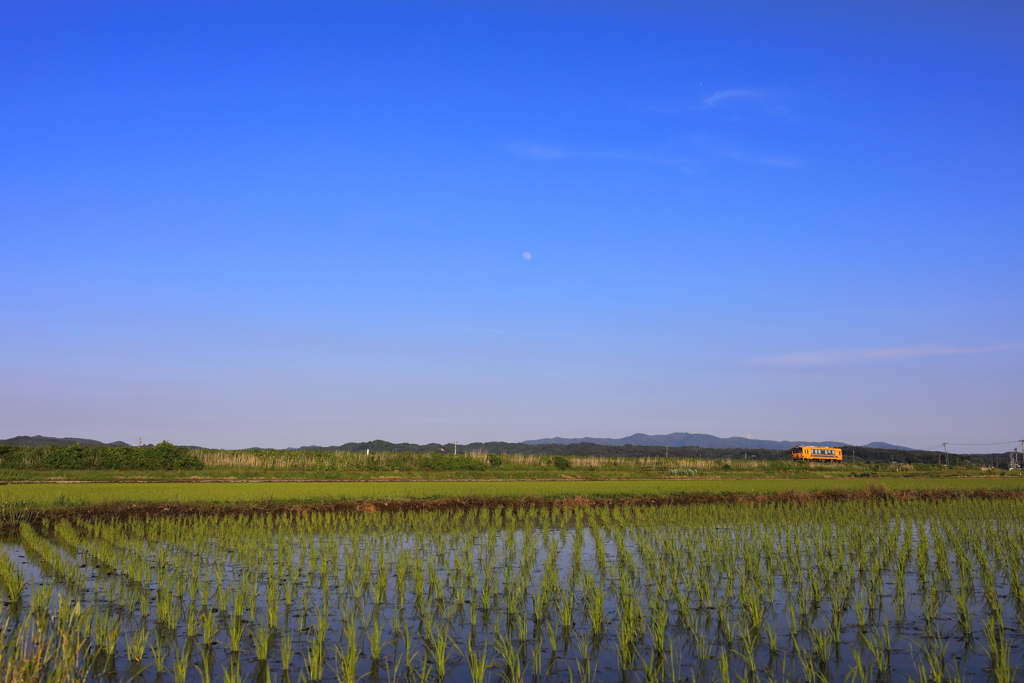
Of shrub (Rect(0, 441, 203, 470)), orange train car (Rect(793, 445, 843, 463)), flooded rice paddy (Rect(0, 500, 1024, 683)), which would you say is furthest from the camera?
orange train car (Rect(793, 445, 843, 463))

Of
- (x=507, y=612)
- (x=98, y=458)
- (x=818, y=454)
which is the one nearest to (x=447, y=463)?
(x=98, y=458)

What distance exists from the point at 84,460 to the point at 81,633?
34642mm

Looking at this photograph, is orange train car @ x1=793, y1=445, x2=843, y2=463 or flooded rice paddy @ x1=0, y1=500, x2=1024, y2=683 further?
orange train car @ x1=793, y1=445, x2=843, y2=463

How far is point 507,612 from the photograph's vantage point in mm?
7230

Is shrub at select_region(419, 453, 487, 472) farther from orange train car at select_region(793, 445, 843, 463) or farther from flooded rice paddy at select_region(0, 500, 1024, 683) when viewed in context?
orange train car at select_region(793, 445, 843, 463)

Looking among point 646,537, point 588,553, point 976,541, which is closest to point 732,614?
point 588,553

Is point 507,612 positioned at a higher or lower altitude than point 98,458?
higher

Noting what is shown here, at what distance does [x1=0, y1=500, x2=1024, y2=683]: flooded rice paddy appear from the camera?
215 inches

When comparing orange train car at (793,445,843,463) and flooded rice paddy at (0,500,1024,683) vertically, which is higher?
flooded rice paddy at (0,500,1024,683)

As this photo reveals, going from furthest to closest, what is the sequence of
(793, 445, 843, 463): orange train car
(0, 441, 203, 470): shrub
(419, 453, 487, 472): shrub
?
(793, 445, 843, 463): orange train car < (419, 453, 487, 472): shrub < (0, 441, 203, 470): shrub

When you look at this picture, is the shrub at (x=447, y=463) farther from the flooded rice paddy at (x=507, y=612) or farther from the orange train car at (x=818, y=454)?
the orange train car at (x=818, y=454)

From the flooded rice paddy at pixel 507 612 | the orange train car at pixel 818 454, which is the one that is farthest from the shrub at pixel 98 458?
the orange train car at pixel 818 454

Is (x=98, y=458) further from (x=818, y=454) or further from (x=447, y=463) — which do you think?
(x=818, y=454)

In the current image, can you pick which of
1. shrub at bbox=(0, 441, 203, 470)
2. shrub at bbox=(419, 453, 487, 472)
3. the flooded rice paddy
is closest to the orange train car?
shrub at bbox=(419, 453, 487, 472)
